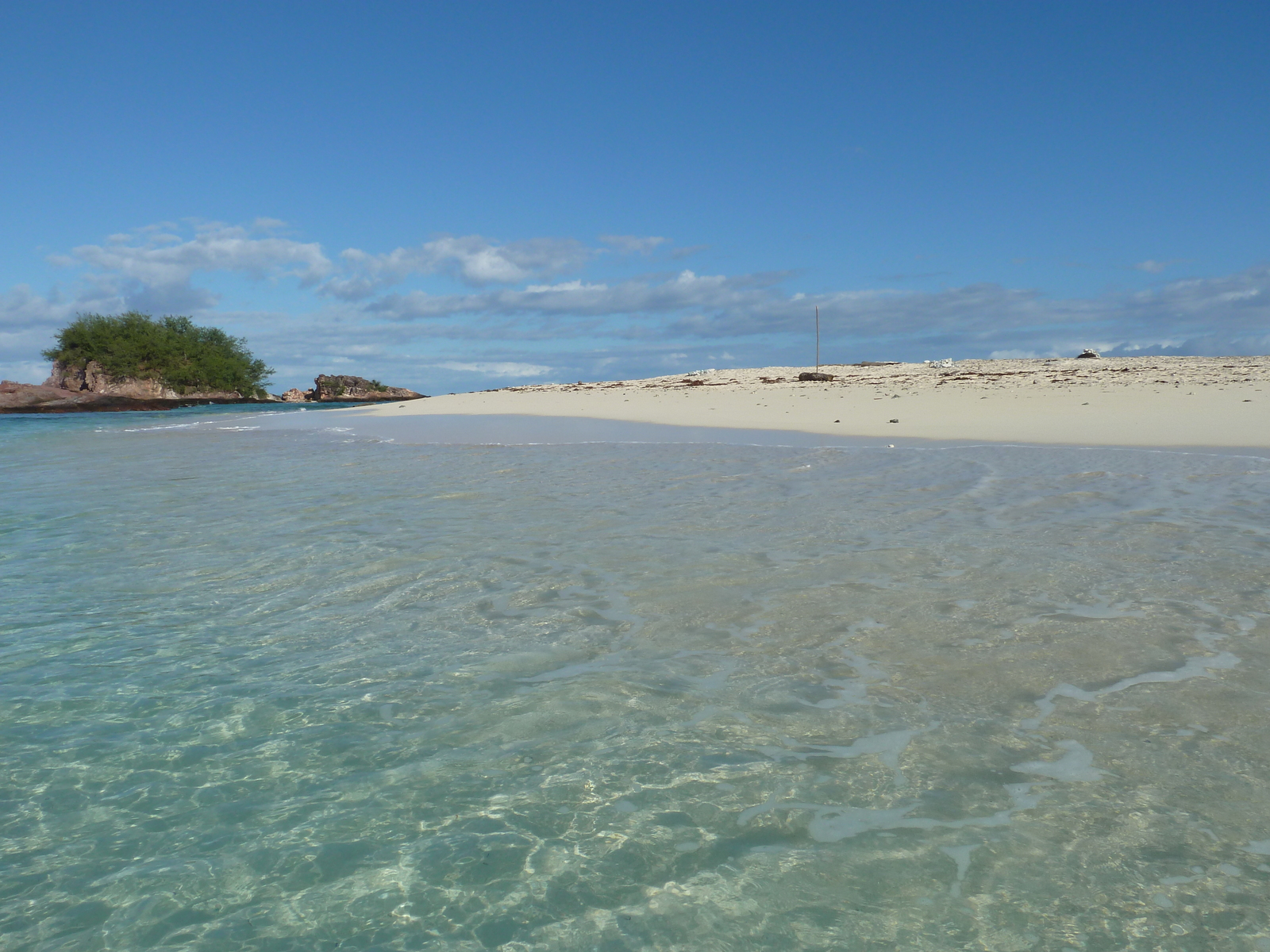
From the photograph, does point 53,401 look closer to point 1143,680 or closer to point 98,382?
point 98,382

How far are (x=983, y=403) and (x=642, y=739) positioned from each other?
55.7ft

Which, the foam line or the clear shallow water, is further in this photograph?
the foam line

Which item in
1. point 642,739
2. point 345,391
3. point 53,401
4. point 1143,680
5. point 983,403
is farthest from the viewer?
point 345,391

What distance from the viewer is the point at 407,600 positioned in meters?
3.96

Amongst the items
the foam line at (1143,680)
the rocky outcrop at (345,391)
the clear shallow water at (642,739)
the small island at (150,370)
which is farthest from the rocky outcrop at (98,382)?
the foam line at (1143,680)

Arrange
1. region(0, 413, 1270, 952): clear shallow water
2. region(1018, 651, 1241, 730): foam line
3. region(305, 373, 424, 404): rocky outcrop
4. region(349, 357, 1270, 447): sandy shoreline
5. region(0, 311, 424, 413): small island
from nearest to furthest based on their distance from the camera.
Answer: region(0, 413, 1270, 952): clear shallow water → region(1018, 651, 1241, 730): foam line → region(349, 357, 1270, 447): sandy shoreline → region(0, 311, 424, 413): small island → region(305, 373, 424, 404): rocky outcrop

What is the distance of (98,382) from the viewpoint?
56.4m

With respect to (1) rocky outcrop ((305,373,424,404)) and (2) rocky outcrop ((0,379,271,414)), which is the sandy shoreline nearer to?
(2) rocky outcrop ((0,379,271,414))

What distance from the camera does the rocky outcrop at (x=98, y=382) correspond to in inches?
2197

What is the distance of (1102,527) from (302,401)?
2790 inches

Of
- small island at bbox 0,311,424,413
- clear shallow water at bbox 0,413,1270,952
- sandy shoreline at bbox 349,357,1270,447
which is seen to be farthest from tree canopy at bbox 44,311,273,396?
clear shallow water at bbox 0,413,1270,952

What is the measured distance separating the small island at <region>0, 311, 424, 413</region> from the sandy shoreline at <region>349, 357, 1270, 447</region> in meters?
35.8

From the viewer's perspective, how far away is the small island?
5416 centimetres

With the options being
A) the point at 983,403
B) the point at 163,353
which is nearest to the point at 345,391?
the point at 163,353
